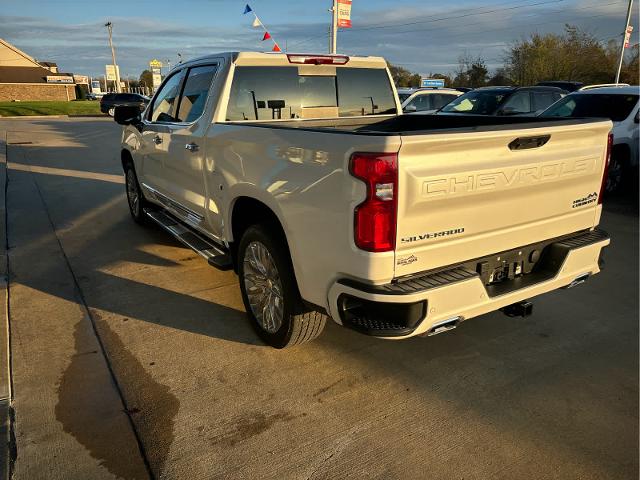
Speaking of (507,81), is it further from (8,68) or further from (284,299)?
(8,68)

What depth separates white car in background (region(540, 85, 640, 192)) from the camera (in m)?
7.94

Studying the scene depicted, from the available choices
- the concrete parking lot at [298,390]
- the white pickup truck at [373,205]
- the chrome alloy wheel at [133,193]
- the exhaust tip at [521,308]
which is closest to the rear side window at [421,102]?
the chrome alloy wheel at [133,193]

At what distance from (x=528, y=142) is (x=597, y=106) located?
6.98m

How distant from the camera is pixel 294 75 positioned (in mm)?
4207

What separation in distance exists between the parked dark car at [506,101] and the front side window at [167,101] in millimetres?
7446

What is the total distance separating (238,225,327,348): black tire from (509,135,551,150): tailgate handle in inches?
56.1

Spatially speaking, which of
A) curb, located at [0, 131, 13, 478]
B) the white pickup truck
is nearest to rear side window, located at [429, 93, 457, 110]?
the white pickup truck

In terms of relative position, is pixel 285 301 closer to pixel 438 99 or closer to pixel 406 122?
pixel 406 122

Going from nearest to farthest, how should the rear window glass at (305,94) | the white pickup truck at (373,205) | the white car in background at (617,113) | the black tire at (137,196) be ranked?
the white pickup truck at (373,205) < the rear window glass at (305,94) < the black tire at (137,196) < the white car in background at (617,113)

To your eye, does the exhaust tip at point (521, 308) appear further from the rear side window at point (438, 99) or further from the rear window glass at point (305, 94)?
the rear side window at point (438, 99)

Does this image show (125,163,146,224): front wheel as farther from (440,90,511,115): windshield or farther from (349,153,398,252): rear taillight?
(440,90,511,115): windshield

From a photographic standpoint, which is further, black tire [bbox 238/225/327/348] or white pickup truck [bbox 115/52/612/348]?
black tire [bbox 238/225/327/348]

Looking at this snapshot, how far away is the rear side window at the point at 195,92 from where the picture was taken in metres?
4.14

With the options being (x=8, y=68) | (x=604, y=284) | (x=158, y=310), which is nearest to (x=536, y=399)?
(x=604, y=284)
